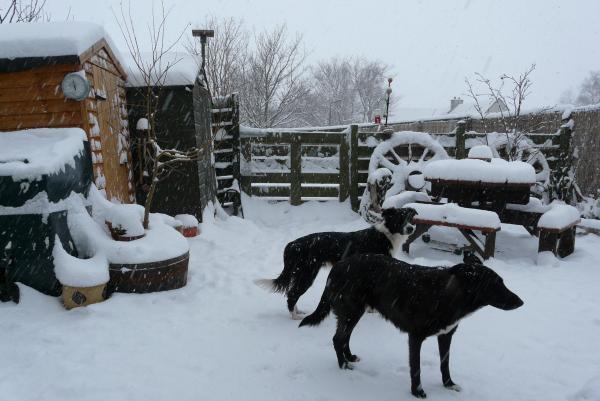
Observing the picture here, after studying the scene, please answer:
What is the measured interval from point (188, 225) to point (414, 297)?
466 cm

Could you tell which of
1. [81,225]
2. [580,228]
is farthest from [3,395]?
[580,228]

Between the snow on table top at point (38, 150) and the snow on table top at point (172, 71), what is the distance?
223 centimetres

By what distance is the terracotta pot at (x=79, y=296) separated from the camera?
387 centimetres

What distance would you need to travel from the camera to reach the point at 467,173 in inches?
238

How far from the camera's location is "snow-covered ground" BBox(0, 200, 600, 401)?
281 centimetres

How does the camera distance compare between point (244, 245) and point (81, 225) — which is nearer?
point (81, 225)

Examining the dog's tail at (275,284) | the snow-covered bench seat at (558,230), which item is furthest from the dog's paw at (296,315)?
the snow-covered bench seat at (558,230)

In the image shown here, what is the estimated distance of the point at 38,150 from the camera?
4230 millimetres

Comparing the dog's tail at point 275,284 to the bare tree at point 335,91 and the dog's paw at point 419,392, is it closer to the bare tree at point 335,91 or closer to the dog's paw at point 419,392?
the dog's paw at point 419,392

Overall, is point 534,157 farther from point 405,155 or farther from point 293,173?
point 293,173

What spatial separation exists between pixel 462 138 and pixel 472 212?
365 centimetres

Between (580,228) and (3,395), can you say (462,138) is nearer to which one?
(580,228)

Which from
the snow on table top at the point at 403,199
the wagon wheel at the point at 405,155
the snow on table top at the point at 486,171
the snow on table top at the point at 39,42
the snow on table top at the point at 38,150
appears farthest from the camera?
the wagon wheel at the point at 405,155

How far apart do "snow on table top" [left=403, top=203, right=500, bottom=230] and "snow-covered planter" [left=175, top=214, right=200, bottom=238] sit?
3.57 meters
